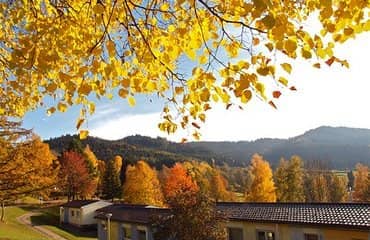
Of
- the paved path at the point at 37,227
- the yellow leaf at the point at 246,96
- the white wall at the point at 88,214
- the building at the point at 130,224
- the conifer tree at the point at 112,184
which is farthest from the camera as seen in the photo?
the conifer tree at the point at 112,184

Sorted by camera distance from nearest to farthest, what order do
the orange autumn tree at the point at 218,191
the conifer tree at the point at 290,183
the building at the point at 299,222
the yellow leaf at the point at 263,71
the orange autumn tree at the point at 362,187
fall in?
the yellow leaf at the point at 263,71 → the building at the point at 299,222 → the conifer tree at the point at 290,183 → the orange autumn tree at the point at 362,187 → the orange autumn tree at the point at 218,191

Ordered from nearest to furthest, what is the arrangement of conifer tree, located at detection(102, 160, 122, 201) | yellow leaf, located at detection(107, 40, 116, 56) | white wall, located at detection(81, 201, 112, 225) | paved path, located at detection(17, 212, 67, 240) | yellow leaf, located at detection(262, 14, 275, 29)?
yellow leaf, located at detection(262, 14, 275, 29) → yellow leaf, located at detection(107, 40, 116, 56) → paved path, located at detection(17, 212, 67, 240) → white wall, located at detection(81, 201, 112, 225) → conifer tree, located at detection(102, 160, 122, 201)

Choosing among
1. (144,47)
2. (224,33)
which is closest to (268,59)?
(224,33)

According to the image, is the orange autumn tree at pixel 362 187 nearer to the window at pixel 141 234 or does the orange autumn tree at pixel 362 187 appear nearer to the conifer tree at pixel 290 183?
the conifer tree at pixel 290 183

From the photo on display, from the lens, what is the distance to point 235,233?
66.3ft

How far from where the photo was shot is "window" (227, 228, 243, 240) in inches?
786

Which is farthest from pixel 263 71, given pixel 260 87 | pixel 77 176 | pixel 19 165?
pixel 77 176

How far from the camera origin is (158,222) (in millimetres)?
20750

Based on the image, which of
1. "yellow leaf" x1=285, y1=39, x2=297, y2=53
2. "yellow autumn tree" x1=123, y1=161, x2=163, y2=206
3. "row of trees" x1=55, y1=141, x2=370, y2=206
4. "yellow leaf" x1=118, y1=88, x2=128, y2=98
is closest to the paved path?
"row of trees" x1=55, y1=141, x2=370, y2=206

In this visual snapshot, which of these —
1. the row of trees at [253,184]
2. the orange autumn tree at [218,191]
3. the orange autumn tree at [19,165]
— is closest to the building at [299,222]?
the orange autumn tree at [19,165]

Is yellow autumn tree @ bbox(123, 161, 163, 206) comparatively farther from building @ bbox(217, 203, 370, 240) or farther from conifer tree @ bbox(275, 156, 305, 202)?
building @ bbox(217, 203, 370, 240)

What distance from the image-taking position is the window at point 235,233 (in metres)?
20.0

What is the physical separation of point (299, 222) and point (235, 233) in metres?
4.12

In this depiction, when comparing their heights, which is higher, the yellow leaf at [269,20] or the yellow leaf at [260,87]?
the yellow leaf at [269,20]
